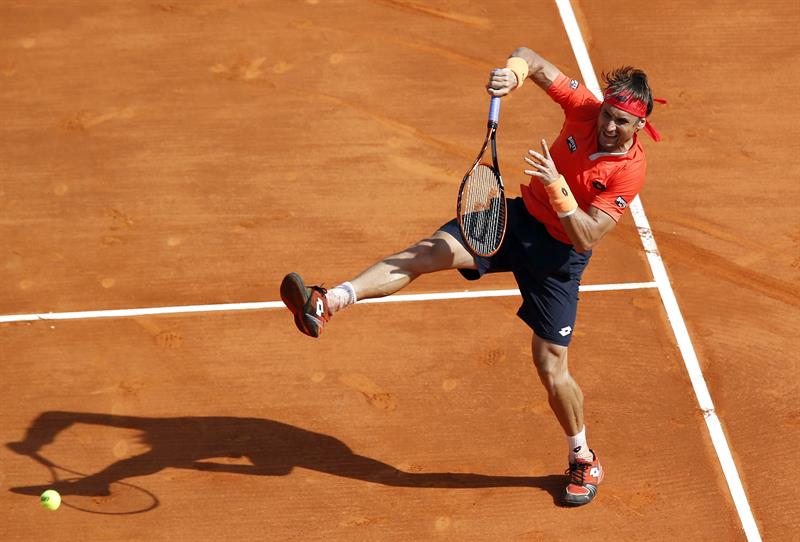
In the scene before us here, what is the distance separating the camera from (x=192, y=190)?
9805mm

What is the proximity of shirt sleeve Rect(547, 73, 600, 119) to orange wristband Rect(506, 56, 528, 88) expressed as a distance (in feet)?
0.91

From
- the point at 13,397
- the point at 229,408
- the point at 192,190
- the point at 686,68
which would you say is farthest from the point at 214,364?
the point at 686,68

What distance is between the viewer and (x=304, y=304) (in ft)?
21.8

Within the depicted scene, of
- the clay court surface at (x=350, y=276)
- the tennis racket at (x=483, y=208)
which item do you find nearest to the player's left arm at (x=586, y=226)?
the tennis racket at (x=483, y=208)

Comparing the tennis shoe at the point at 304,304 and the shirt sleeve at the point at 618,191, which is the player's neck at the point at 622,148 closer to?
the shirt sleeve at the point at 618,191

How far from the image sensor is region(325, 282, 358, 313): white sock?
269 inches

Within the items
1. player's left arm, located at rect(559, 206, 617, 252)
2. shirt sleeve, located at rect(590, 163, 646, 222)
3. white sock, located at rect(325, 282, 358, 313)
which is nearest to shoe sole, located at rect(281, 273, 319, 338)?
white sock, located at rect(325, 282, 358, 313)

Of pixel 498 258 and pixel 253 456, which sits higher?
pixel 498 258

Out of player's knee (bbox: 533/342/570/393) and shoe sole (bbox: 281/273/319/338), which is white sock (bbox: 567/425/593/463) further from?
shoe sole (bbox: 281/273/319/338)

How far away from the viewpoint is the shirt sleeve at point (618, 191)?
22.2 feet

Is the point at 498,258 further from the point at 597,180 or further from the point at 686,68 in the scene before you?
the point at 686,68

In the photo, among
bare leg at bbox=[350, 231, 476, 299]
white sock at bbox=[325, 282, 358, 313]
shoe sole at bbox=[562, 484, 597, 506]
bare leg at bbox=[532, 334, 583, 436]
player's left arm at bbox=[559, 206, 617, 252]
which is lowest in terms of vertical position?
shoe sole at bbox=[562, 484, 597, 506]

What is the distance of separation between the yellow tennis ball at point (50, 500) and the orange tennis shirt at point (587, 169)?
3.47m

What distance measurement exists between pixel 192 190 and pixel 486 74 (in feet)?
10.1
